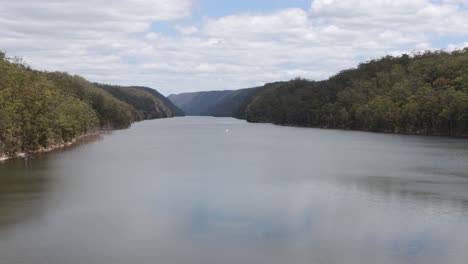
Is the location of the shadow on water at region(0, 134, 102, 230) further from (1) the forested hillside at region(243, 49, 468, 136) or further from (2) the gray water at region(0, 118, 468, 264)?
(1) the forested hillside at region(243, 49, 468, 136)

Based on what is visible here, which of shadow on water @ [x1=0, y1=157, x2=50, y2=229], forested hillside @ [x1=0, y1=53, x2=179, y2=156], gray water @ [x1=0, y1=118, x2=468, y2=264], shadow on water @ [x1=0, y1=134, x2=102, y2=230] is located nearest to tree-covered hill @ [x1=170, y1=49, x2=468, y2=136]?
gray water @ [x1=0, y1=118, x2=468, y2=264]

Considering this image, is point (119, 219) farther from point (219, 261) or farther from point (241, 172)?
point (241, 172)

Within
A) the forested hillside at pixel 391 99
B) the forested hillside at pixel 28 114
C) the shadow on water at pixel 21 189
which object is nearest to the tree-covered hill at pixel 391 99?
the forested hillside at pixel 391 99

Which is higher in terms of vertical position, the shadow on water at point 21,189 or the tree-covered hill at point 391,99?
the tree-covered hill at point 391,99

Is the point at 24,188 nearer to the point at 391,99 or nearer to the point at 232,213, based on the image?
the point at 232,213

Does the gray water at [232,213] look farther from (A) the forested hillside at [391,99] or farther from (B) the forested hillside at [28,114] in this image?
(A) the forested hillside at [391,99]
